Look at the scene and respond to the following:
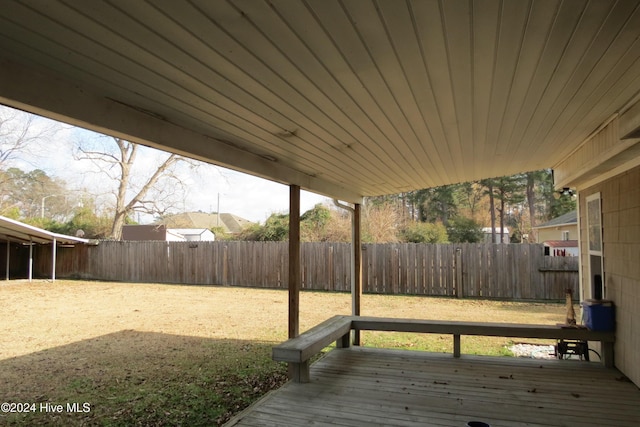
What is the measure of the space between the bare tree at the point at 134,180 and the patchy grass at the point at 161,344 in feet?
24.2

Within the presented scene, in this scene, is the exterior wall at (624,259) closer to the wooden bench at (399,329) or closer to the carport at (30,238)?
the wooden bench at (399,329)

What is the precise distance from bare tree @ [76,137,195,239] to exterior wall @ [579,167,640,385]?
16.9 m

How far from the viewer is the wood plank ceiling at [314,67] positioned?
1.53m

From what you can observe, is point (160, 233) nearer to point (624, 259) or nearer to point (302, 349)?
point (302, 349)

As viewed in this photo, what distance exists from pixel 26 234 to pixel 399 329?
50.1ft

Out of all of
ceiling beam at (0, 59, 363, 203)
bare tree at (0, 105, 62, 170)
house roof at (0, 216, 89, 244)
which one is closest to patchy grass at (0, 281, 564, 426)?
house roof at (0, 216, 89, 244)

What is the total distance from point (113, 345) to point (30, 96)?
18.6 feet

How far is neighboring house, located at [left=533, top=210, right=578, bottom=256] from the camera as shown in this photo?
44.5 feet

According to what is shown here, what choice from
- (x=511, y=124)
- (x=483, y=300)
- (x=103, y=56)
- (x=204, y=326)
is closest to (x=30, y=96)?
(x=103, y=56)

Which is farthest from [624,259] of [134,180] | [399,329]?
[134,180]

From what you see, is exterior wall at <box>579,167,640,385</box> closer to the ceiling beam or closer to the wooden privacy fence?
the ceiling beam

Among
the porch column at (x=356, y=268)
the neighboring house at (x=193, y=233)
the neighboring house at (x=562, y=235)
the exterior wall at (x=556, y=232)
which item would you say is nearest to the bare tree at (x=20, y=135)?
the neighboring house at (x=193, y=233)

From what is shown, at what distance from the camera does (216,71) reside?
78.9 inches

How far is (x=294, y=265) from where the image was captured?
4488mm
